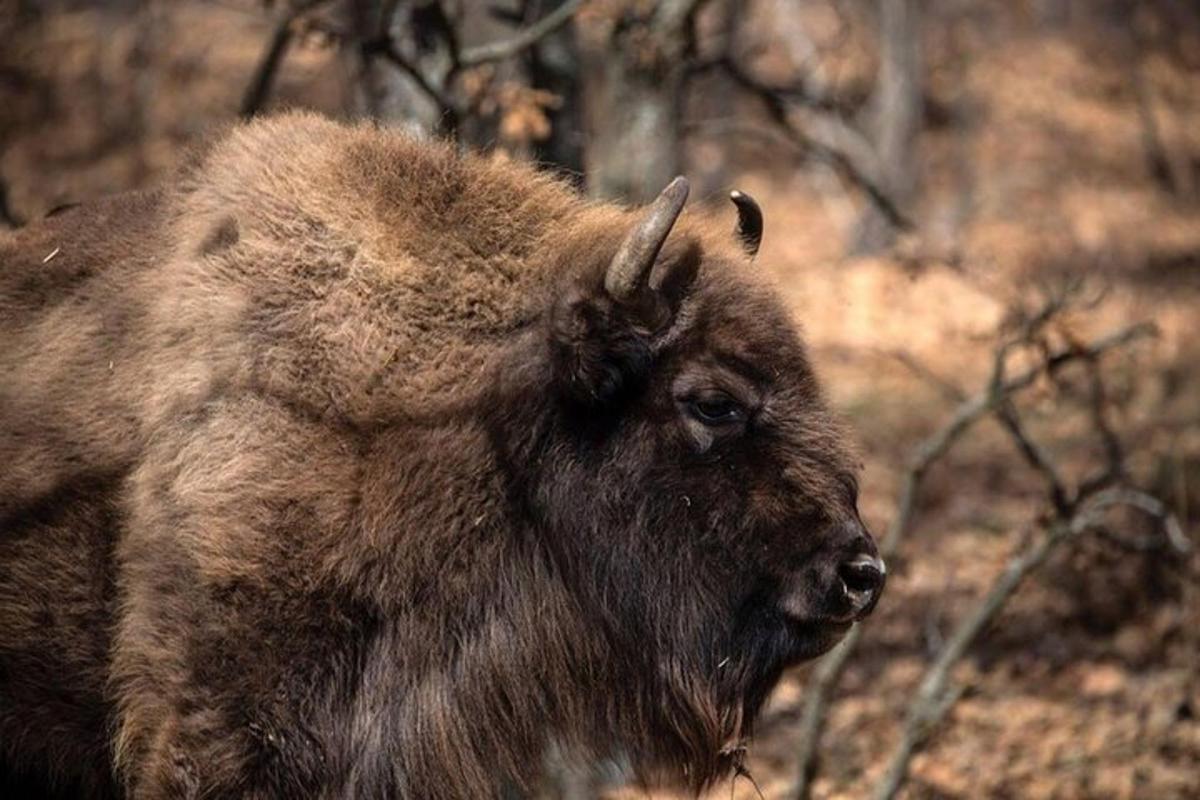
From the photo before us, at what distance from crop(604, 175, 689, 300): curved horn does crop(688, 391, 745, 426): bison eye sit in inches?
13.8

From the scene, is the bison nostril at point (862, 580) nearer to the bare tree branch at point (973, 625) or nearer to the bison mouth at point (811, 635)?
the bison mouth at point (811, 635)

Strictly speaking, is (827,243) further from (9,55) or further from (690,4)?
Result: (690,4)

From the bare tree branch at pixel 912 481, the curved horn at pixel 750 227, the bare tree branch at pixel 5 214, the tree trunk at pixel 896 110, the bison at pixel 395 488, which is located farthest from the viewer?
the tree trunk at pixel 896 110

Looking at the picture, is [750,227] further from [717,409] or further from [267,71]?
[267,71]

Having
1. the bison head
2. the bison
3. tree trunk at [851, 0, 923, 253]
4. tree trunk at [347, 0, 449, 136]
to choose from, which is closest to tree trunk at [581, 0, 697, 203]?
tree trunk at [347, 0, 449, 136]

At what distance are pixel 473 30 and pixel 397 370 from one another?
5.09 m

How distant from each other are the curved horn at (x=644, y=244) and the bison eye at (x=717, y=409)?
0.35m

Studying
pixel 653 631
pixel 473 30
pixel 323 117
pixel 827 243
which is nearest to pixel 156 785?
pixel 653 631

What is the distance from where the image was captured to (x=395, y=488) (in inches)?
174

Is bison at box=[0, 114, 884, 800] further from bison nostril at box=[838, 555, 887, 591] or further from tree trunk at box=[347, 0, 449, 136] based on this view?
tree trunk at box=[347, 0, 449, 136]

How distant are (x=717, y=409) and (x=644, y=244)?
1.72 ft

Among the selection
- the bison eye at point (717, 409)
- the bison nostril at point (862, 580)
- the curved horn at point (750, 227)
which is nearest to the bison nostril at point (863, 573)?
the bison nostril at point (862, 580)

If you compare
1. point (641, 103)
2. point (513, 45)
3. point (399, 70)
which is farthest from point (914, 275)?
point (399, 70)

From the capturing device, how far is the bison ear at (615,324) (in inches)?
172
